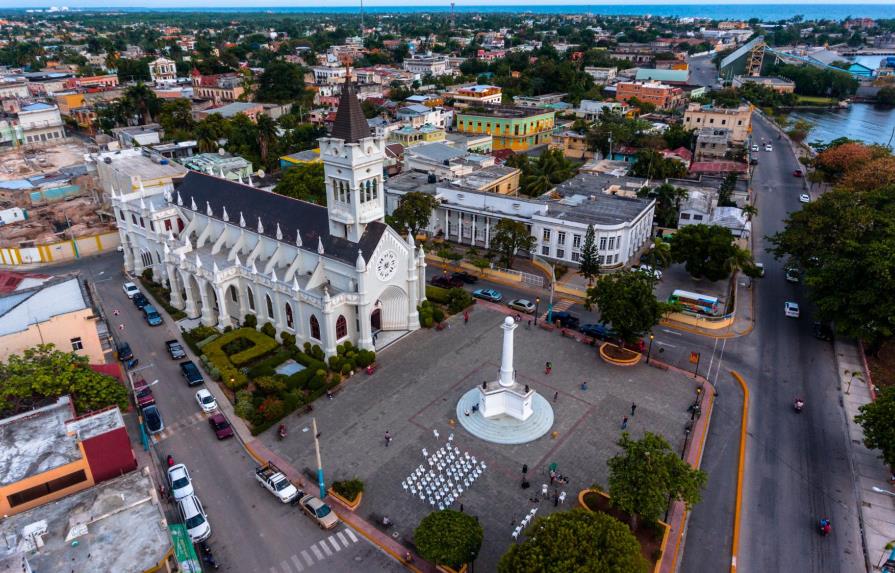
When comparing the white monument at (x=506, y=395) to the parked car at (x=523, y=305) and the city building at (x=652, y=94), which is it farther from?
the city building at (x=652, y=94)

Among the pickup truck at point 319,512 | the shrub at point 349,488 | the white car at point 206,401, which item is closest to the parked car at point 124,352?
the white car at point 206,401

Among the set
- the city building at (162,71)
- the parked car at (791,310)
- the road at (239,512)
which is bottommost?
the road at (239,512)

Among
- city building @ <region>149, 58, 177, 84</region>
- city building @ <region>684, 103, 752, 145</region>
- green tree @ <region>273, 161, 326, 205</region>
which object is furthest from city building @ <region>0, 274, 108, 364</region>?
city building @ <region>149, 58, 177, 84</region>

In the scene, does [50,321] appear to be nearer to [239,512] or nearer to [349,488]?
[239,512]

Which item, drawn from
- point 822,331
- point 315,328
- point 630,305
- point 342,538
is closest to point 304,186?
point 315,328

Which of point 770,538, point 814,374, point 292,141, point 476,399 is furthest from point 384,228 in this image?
point 292,141

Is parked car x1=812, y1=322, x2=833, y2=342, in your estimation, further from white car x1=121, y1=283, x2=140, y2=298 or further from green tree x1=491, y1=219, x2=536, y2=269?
white car x1=121, y1=283, x2=140, y2=298

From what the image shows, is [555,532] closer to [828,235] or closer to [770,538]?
[770,538]
